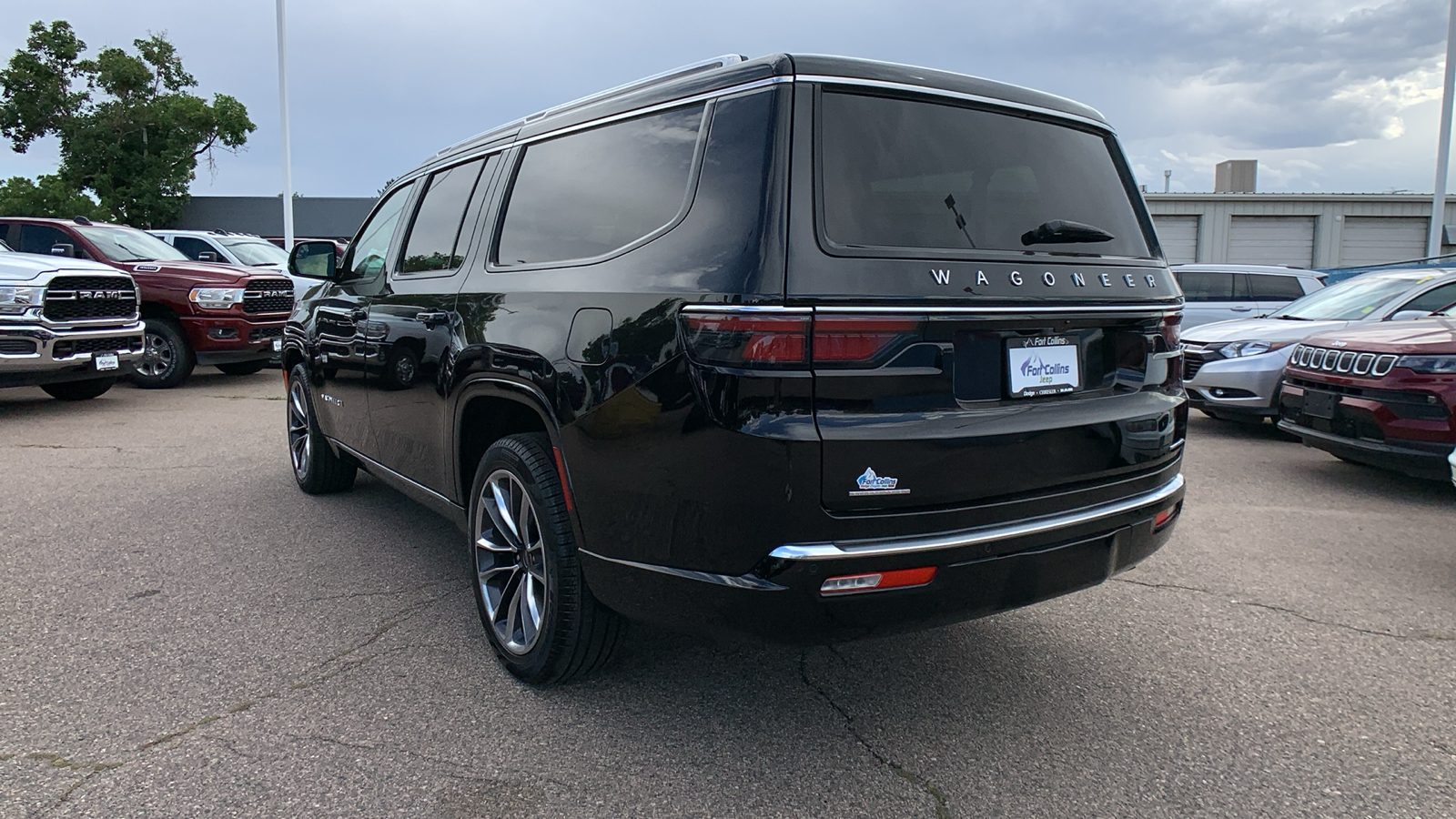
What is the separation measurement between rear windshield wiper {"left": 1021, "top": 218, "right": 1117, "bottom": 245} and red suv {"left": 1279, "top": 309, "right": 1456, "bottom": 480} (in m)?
3.96

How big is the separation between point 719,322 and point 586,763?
131 centimetres

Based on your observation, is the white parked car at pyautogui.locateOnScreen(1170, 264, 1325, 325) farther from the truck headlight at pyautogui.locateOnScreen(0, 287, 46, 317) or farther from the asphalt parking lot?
Answer: the truck headlight at pyautogui.locateOnScreen(0, 287, 46, 317)

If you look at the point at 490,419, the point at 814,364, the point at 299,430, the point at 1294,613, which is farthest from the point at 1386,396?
the point at 299,430

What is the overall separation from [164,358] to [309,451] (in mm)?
7077

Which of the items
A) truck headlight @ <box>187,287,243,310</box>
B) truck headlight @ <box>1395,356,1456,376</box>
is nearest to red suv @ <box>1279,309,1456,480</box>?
truck headlight @ <box>1395,356,1456,376</box>

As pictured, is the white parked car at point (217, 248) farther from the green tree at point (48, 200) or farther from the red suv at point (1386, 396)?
the green tree at point (48, 200)

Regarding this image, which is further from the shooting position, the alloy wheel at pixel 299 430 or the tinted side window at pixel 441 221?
the alloy wheel at pixel 299 430

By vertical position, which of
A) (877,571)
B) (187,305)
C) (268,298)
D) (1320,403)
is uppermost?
(268,298)

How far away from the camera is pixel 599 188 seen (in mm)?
3166

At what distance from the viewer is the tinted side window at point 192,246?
1514 centimetres

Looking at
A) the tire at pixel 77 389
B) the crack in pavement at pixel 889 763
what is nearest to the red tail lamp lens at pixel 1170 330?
the crack in pavement at pixel 889 763

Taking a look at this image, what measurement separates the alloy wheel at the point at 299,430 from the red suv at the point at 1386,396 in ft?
20.3

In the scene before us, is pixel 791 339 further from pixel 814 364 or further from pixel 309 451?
pixel 309 451

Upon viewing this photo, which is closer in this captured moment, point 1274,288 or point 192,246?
point 1274,288
